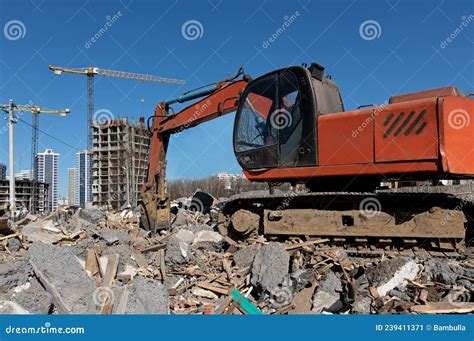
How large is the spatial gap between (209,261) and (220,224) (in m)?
1.36

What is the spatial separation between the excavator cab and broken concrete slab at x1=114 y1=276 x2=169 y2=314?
320cm

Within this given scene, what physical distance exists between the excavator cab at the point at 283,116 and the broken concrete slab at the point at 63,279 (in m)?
3.50

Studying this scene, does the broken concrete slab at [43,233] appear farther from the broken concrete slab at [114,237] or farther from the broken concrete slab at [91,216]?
the broken concrete slab at [91,216]

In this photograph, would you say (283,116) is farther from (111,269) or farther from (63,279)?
(63,279)

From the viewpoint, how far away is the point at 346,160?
20.9ft

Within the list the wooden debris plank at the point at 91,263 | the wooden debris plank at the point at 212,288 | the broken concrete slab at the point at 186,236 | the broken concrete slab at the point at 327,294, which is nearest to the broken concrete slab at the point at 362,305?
the broken concrete slab at the point at 327,294

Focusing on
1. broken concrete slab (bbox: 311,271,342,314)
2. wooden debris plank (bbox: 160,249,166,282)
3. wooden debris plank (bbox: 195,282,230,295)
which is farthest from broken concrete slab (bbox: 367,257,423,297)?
wooden debris plank (bbox: 160,249,166,282)

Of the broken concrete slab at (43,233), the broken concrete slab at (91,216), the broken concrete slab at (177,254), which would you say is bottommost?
the broken concrete slab at (177,254)

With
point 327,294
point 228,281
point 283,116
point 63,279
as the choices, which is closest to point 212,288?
point 228,281

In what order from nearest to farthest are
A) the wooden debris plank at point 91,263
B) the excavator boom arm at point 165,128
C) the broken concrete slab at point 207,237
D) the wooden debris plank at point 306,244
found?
the wooden debris plank at point 91,263 < the wooden debris plank at point 306,244 < the broken concrete slab at point 207,237 < the excavator boom arm at point 165,128

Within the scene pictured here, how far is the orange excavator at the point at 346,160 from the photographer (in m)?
5.81

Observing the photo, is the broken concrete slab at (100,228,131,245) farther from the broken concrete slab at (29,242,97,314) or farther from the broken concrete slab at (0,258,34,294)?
the broken concrete slab at (0,258,34,294)

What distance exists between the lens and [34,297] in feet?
A: 14.8

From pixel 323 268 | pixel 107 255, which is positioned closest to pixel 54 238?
pixel 107 255
